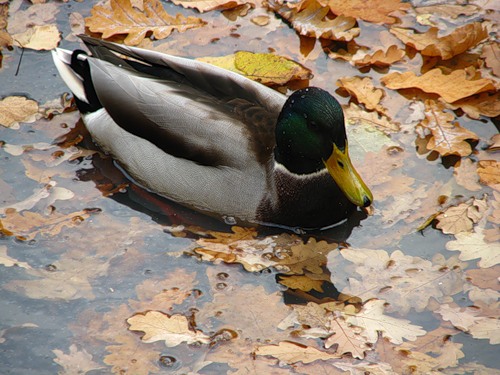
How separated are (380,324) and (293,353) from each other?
0.62m

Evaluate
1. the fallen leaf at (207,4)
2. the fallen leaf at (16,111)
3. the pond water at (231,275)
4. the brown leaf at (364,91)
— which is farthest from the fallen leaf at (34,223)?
the fallen leaf at (207,4)

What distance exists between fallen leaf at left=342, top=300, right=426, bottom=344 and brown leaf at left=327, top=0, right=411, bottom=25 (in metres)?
3.61

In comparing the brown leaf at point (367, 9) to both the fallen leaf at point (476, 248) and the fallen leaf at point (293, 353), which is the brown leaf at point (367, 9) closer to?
the fallen leaf at point (476, 248)

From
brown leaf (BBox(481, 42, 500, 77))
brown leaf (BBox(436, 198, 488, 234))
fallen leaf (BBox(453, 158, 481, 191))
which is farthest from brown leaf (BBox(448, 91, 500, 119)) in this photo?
brown leaf (BBox(436, 198, 488, 234))

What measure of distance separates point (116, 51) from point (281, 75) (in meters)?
1.51

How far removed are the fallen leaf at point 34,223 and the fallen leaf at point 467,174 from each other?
2.93 meters

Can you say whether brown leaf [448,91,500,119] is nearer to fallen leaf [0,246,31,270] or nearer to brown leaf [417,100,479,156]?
brown leaf [417,100,479,156]

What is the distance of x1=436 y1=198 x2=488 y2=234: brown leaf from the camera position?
6250 mm

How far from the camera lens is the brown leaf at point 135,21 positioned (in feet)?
26.3

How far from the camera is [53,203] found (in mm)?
6605

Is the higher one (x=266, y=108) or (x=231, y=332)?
(x=266, y=108)

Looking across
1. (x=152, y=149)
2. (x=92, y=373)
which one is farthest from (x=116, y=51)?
(x=92, y=373)

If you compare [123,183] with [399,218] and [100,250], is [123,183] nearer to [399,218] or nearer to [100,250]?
[100,250]

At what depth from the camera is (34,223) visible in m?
6.38
